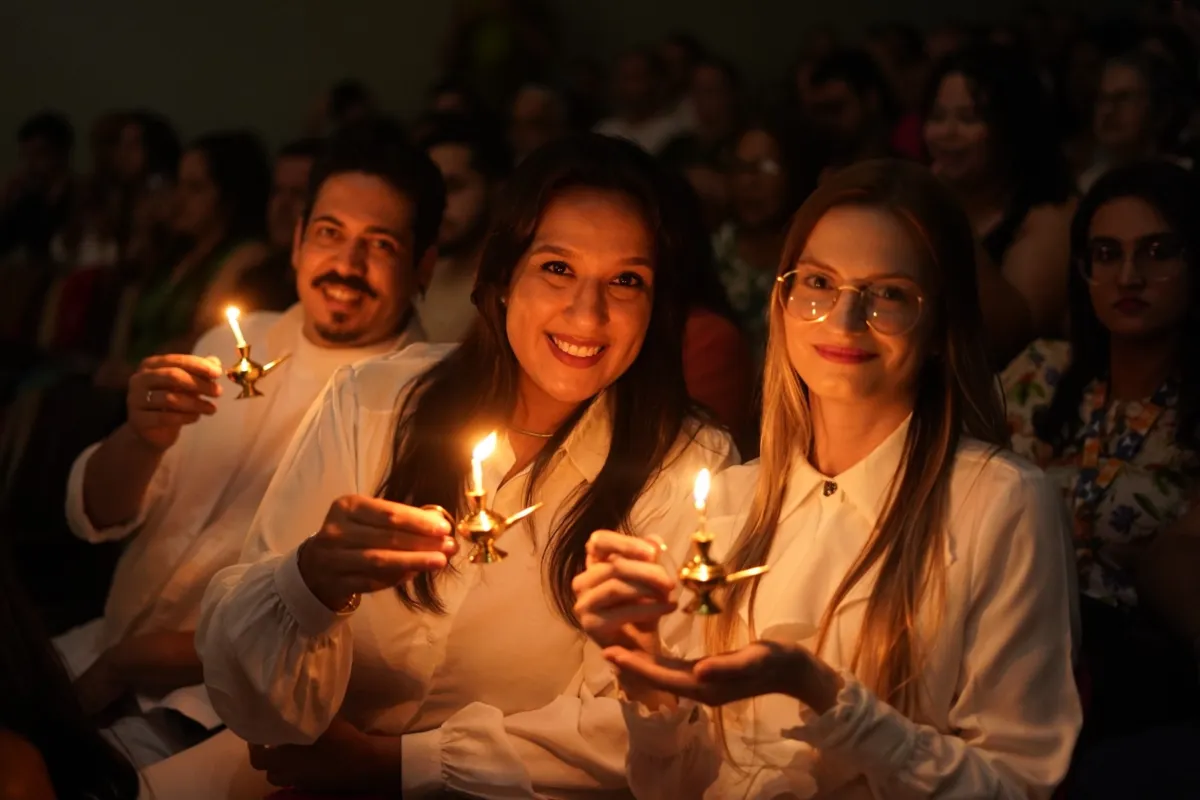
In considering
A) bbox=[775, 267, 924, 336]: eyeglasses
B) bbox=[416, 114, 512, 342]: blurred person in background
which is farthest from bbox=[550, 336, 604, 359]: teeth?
bbox=[416, 114, 512, 342]: blurred person in background

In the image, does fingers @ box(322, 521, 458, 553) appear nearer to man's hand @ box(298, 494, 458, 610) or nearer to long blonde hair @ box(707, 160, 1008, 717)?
man's hand @ box(298, 494, 458, 610)

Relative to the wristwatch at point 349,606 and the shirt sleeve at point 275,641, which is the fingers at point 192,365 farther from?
the wristwatch at point 349,606

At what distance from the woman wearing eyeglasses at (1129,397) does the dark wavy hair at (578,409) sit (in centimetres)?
109

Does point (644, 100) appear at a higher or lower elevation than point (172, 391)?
higher

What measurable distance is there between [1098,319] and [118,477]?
7.55ft

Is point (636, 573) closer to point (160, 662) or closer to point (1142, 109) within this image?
point (160, 662)

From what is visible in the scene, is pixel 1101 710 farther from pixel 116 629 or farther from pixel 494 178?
pixel 494 178

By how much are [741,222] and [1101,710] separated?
2248 mm

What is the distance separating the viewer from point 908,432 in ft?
7.59

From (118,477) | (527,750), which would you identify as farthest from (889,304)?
(118,477)

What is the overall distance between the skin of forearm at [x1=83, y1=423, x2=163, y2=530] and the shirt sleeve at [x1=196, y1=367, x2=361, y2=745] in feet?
2.34

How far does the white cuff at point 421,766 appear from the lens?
2.50 m

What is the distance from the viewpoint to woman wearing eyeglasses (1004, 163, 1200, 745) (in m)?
3.14

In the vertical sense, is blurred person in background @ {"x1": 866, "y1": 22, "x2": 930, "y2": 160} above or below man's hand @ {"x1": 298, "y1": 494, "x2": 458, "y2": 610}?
above
